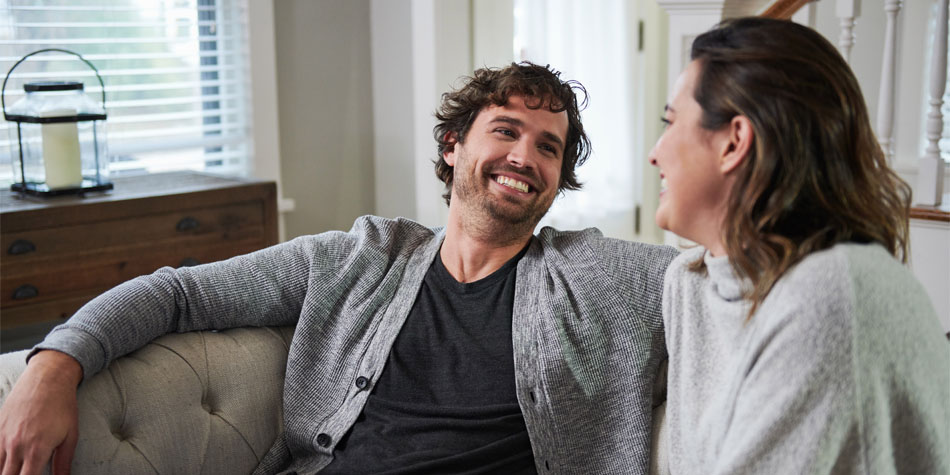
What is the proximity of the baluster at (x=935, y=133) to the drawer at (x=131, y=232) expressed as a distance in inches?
74.6

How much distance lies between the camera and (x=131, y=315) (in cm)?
167

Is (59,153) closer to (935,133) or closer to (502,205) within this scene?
(502,205)

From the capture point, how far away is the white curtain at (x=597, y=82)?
412 centimetres

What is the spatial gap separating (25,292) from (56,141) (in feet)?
1.38

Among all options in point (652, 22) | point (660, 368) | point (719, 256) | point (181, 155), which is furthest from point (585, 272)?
point (652, 22)

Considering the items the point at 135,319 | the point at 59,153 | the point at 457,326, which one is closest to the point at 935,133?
the point at 457,326

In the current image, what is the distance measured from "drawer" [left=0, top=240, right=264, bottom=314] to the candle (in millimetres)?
231

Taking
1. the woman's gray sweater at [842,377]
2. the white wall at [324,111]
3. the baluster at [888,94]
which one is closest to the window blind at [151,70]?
the white wall at [324,111]

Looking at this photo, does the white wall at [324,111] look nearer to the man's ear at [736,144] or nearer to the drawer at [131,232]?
the drawer at [131,232]

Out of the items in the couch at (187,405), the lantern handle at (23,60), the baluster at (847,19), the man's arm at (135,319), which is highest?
the baluster at (847,19)

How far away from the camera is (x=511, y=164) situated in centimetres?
190

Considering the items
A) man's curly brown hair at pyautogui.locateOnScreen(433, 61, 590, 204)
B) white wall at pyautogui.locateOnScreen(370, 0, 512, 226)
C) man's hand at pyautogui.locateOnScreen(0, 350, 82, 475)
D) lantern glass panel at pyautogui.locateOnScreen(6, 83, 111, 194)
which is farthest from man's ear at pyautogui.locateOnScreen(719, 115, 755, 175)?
white wall at pyautogui.locateOnScreen(370, 0, 512, 226)

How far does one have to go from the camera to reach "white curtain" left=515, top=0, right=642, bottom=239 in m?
4.12

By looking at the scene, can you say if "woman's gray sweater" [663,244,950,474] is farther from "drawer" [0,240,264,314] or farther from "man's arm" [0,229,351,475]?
"drawer" [0,240,264,314]
